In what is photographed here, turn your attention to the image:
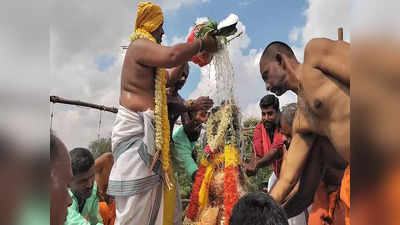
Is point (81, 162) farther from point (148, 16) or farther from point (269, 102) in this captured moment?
point (269, 102)

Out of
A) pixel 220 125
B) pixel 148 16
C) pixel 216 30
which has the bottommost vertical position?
pixel 220 125

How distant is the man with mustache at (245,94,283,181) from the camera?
A: 3.28 metres

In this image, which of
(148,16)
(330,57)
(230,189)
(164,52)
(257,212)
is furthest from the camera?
(230,189)

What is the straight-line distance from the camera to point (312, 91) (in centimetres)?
161

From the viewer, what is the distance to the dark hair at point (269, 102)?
11.4 ft

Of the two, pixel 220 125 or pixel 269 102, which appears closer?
pixel 220 125

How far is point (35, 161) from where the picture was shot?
0.52 m

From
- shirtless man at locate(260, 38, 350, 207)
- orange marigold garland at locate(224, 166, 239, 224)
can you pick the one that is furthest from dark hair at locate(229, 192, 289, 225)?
orange marigold garland at locate(224, 166, 239, 224)

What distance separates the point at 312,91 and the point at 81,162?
1.66 meters

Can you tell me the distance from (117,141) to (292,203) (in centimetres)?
101

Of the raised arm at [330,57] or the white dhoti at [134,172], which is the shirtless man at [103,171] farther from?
the raised arm at [330,57]

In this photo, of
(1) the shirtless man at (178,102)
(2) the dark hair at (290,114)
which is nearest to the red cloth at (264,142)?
(2) the dark hair at (290,114)

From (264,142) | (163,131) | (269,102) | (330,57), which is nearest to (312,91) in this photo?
(330,57)

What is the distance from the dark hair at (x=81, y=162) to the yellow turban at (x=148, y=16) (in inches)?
38.2
